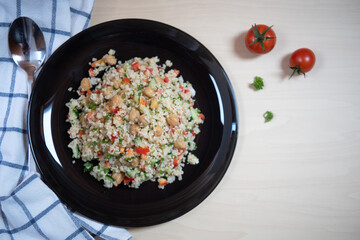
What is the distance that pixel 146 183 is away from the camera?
2271 millimetres

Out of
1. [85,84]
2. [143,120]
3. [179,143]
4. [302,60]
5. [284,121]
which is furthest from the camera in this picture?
[284,121]

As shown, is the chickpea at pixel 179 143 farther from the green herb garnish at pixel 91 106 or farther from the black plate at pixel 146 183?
the green herb garnish at pixel 91 106

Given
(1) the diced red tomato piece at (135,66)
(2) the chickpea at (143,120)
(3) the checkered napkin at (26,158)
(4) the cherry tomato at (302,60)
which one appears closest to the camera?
(2) the chickpea at (143,120)

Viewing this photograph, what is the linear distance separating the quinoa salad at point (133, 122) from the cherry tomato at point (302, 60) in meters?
0.88

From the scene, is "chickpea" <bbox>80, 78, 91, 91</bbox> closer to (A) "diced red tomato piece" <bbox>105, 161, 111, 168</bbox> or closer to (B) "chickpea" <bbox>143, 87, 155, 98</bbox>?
(B) "chickpea" <bbox>143, 87, 155, 98</bbox>

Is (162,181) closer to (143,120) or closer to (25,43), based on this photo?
(143,120)

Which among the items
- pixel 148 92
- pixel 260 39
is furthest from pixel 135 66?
pixel 260 39

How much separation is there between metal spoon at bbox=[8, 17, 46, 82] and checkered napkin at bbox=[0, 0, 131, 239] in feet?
0.26

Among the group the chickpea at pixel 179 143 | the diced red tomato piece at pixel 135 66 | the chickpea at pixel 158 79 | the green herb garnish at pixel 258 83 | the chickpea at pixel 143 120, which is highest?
the green herb garnish at pixel 258 83

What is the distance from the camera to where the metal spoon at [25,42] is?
228cm

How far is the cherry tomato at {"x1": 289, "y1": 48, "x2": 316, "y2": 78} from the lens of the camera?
2377mm

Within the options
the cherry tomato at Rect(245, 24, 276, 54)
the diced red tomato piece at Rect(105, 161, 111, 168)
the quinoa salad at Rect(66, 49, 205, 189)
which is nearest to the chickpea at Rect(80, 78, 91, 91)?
the quinoa salad at Rect(66, 49, 205, 189)

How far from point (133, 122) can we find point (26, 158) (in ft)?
3.08

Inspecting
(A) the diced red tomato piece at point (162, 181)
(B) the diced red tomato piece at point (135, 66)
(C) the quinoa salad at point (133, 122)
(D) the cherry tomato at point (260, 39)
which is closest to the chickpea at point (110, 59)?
(C) the quinoa salad at point (133, 122)
